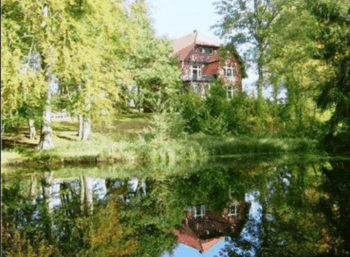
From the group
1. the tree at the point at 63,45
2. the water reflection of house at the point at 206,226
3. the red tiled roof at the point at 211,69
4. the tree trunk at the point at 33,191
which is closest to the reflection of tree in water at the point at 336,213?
the water reflection of house at the point at 206,226

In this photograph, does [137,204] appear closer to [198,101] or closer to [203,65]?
[198,101]

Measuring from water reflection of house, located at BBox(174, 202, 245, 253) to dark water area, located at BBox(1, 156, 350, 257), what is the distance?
0.04 feet

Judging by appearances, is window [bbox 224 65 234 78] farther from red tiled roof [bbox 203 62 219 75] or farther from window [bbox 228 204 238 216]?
window [bbox 228 204 238 216]

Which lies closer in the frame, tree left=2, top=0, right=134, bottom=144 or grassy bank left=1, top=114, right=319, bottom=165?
tree left=2, top=0, right=134, bottom=144

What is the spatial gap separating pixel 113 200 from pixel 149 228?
80.6 inches

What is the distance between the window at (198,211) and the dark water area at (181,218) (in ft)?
0.06

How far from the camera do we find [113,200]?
22.1 ft

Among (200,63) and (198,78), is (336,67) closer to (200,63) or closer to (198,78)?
(198,78)

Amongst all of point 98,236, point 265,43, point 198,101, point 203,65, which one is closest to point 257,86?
point 265,43

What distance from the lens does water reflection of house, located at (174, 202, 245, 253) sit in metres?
4.15

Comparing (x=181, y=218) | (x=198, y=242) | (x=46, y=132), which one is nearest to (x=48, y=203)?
(x=181, y=218)

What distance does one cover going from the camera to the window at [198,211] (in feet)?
17.9

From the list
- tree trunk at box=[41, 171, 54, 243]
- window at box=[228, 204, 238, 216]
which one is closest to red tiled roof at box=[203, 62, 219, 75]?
tree trunk at box=[41, 171, 54, 243]

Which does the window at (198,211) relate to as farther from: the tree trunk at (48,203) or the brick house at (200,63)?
the brick house at (200,63)
